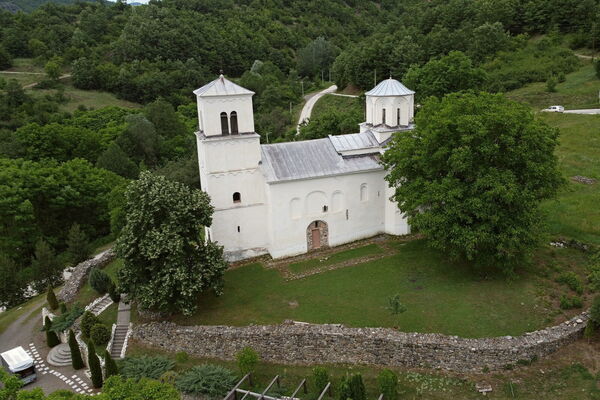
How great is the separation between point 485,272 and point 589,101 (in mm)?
33101

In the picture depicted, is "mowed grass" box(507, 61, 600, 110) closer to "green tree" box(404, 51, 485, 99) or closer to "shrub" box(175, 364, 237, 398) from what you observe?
"green tree" box(404, 51, 485, 99)

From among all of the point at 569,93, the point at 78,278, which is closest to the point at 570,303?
the point at 78,278

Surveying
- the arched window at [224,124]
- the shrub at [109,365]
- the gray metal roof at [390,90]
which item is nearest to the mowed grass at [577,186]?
the gray metal roof at [390,90]

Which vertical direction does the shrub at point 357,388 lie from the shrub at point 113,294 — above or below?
below

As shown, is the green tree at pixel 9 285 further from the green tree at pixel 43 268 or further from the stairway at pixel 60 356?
the stairway at pixel 60 356

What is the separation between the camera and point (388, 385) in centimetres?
1884

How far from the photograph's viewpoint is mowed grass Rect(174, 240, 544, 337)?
22.7 m

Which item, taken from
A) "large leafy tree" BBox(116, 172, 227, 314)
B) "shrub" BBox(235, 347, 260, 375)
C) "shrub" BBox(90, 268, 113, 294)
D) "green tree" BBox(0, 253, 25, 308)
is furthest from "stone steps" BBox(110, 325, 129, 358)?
"green tree" BBox(0, 253, 25, 308)

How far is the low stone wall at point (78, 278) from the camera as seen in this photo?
1213 inches

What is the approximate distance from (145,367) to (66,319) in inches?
315

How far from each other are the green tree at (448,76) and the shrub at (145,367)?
35692 mm

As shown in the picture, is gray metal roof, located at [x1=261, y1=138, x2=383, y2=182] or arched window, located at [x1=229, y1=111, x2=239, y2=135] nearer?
arched window, located at [x1=229, y1=111, x2=239, y2=135]

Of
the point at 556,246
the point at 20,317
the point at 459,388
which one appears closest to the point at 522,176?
the point at 556,246

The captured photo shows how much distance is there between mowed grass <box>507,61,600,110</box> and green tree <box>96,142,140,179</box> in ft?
143
